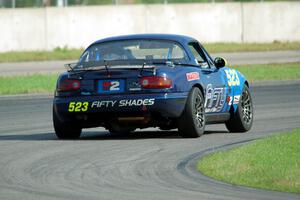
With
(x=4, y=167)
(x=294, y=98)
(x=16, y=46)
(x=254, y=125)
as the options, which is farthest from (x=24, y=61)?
(x=4, y=167)

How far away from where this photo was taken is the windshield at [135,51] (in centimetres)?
1515

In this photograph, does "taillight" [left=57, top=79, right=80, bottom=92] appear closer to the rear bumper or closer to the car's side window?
the rear bumper

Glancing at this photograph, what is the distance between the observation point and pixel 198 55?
16047 millimetres

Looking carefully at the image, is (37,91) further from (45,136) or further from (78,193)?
(78,193)

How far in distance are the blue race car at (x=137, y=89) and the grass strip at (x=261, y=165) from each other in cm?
133

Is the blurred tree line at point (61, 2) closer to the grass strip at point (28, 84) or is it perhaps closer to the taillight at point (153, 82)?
the grass strip at point (28, 84)

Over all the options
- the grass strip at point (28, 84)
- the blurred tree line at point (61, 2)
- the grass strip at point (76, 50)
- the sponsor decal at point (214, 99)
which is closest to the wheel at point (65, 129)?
the sponsor decal at point (214, 99)

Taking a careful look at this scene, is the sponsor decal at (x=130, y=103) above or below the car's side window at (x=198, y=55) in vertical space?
below

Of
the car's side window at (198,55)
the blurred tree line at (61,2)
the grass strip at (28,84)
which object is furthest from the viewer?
the blurred tree line at (61,2)

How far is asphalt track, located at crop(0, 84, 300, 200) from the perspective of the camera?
9914mm

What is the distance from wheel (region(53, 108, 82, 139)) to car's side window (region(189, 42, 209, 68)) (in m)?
1.88

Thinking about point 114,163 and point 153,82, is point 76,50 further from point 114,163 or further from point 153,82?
point 114,163

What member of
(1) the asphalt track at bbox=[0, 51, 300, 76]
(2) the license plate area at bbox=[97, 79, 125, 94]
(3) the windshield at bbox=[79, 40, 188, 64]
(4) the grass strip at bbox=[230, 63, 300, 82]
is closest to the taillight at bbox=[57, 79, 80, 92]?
(2) the license plate area at bbox=[97, 79, 125, 94]

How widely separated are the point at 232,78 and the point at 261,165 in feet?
16.3
